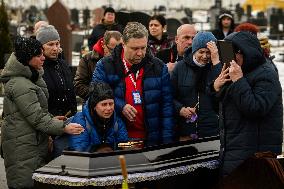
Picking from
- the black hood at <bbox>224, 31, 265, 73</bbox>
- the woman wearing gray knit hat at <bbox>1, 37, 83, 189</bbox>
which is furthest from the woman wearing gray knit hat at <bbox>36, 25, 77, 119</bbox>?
the black hood at <bbox>224, 31, 265, 73</bbox>

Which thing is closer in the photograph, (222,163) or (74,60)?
(222,163)

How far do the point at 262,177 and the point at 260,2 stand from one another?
32.8 metres

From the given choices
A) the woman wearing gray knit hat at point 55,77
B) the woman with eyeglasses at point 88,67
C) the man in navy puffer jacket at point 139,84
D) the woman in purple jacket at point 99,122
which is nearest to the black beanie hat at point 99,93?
the woman in purple jacket at point 99,122

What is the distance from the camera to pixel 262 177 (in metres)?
4.51

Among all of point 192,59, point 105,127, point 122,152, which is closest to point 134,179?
point 122,152

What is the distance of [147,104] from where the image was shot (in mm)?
5348

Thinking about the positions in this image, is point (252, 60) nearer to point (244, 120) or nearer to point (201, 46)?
point (244, 120)

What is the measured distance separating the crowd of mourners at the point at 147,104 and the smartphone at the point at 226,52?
0.07ft

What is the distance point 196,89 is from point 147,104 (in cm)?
49

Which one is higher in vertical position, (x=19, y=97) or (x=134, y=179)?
(x=19, y=97)

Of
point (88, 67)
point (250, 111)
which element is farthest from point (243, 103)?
point (88, 67)

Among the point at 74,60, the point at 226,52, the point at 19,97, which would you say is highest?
the point at 226,52

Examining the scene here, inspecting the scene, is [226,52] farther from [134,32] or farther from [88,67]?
[88,67]

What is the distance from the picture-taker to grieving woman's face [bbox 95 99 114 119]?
16.5 ft
